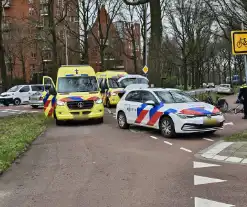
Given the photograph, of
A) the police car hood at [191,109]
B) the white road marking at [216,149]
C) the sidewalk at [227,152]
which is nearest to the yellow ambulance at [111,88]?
the police car hood at [191,109]

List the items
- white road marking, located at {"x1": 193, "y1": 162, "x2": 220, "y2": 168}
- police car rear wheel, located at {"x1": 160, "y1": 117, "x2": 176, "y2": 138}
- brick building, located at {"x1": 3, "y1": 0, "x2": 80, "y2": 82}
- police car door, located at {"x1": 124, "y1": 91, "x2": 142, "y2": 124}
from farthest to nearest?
1. brick building, located at {"x1": 3, "y1": 0, "x2": 80, "y2": 82}
2. police car door, located at {"x1": 124, "y1": 91, "x2": 142, "y2": 124}
3. police car rear wheel, located at {"x1": 160, "y1": 117, "x2": 176, "y2": 138}
4. white road marking, located at {"x1": 193, "y1": 162, "x2": 220, "y2": 168}

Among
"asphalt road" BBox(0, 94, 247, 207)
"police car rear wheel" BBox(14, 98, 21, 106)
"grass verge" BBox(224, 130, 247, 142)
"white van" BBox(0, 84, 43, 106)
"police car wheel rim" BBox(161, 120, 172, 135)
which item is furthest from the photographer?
"police car rear wheel" BBox(14, 98, 21, 106)

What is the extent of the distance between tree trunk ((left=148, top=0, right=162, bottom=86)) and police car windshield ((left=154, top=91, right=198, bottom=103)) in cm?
945

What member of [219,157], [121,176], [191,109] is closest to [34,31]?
[191,109]

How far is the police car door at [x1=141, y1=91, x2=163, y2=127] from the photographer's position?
13.2 metres

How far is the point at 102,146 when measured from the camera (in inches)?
446

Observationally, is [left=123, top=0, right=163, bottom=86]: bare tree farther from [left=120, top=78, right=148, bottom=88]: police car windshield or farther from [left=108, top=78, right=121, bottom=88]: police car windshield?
[left=108, top=78, right=121, bottom=88]: police car windshield

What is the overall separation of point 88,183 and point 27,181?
1.24 metres

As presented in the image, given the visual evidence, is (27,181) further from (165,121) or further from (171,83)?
(171,83)

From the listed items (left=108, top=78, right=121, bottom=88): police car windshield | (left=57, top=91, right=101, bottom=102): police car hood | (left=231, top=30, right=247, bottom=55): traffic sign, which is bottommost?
(left=57, top=91, right=101, bottom=102): police car hood

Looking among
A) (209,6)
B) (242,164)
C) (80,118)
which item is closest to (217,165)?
(242,164)

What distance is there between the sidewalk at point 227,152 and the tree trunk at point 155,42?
12.7 m

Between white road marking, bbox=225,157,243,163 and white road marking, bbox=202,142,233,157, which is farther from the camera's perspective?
white road marking, bbox=202,142,233,157

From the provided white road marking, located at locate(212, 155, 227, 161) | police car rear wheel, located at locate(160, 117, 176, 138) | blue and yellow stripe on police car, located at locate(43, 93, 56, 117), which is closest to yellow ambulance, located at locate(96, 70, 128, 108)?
blue and yellow stripe on police car, located at locate(43, 93, 56, 117)
